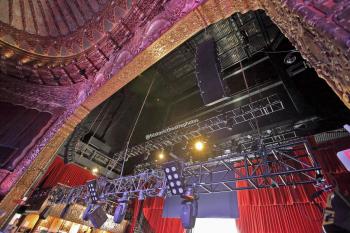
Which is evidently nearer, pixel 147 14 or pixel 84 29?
pixel 147 14

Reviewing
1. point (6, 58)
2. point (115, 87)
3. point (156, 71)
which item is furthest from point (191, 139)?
point (6, 58)

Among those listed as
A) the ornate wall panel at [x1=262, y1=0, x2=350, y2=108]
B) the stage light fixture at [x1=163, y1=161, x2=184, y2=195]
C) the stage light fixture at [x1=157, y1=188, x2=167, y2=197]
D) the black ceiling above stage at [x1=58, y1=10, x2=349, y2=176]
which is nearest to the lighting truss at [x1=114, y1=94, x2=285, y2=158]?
the black ceiling above stage at [x1=58, y1=10, x2=349, y2=176]

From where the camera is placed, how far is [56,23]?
412cm

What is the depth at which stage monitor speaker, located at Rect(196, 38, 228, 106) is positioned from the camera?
3561mm

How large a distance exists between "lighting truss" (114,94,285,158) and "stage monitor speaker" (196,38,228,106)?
155 centimetres

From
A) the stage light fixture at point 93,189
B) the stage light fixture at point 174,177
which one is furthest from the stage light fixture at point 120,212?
the stage light fixture at point 174,177

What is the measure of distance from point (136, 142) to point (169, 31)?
21.1 feet

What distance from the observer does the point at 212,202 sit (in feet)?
22.3

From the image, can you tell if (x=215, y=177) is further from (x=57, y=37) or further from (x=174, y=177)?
(x=57, y=37)

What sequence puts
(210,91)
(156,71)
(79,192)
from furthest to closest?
(156,71) → (79,192) → (210,91)

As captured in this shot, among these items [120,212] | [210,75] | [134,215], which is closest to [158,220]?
[134,215]

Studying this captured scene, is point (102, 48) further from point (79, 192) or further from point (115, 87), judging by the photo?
point (79, 192)

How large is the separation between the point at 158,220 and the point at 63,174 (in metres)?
4.60

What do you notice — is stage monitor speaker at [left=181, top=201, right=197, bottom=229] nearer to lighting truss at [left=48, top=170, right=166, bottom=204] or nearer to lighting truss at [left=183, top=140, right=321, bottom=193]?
lighting truss at [left=183, top=140, right=321, bottom=193]
